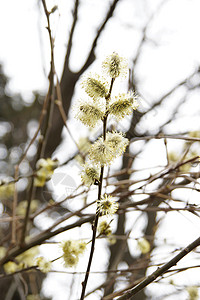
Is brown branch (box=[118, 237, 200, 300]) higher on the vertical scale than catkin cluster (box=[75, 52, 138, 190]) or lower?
lower

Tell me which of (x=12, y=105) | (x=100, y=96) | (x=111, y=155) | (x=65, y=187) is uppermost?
(x=12, y=105)

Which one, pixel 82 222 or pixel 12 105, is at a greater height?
pixel 12 105

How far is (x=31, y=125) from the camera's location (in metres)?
6.06

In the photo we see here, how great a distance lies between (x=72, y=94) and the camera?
9.07 ft

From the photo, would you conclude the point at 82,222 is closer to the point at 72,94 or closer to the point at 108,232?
the point at 108,232

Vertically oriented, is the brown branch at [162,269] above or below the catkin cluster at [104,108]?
A: below

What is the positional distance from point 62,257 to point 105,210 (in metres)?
0.42

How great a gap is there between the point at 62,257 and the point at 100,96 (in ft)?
2.12

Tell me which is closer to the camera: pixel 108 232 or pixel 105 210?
pixel 105 210

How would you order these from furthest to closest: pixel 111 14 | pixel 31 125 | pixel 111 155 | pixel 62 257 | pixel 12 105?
1. pixel 12 105
2. pixel 31 125
3. pixel 111 14
4. pixel 62 257
5. pixel 111 155

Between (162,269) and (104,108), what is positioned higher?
(104,108)

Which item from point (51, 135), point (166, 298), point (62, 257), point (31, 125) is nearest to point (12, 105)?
point (31, 125)

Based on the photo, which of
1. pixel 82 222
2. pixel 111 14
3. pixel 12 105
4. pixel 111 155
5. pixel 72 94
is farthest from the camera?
pixel 12 105

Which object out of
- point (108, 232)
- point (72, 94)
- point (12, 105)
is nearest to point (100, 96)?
point (108, 232)
